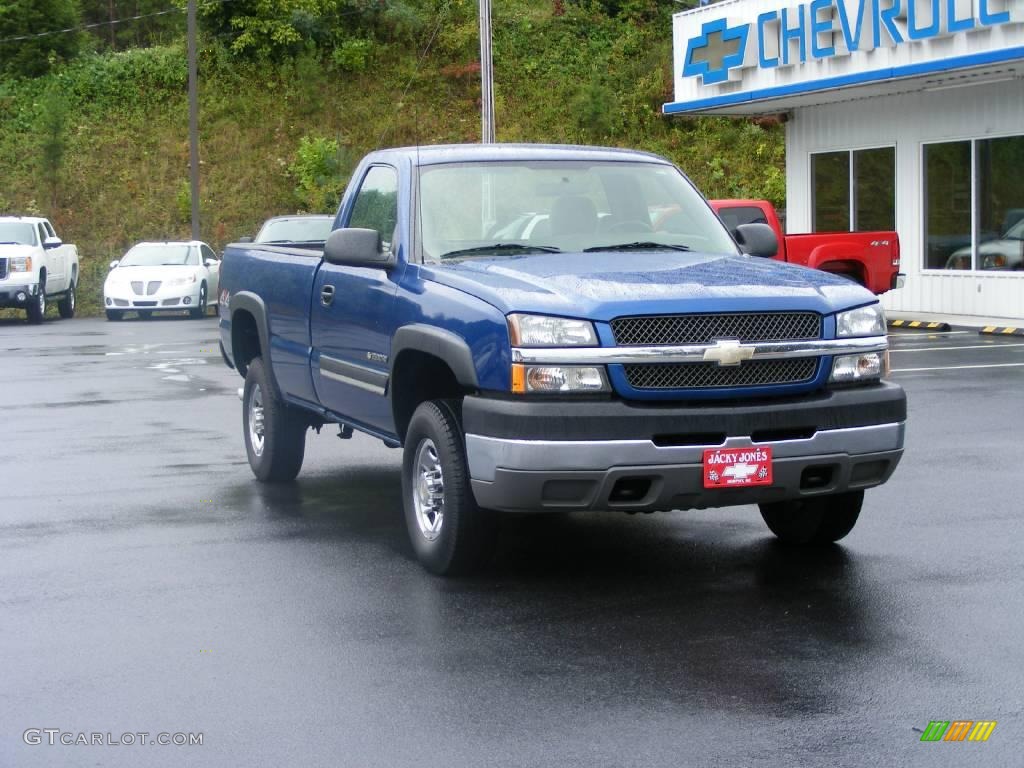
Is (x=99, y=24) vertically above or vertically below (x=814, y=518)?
above

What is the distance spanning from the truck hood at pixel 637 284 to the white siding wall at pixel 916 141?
55.6 feet

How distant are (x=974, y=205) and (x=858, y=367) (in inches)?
715

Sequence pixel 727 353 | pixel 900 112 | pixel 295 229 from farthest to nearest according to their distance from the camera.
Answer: pixel 295 229 → pixel 900 112 → pixel 727 353

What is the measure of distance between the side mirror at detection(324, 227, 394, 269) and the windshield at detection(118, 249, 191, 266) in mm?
24248

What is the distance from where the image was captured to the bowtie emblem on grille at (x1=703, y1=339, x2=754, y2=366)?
6.31 m

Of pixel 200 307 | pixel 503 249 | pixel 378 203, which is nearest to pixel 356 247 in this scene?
pixel 503 249

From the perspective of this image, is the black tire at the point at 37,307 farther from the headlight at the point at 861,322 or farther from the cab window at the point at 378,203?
the headlight at the point at 861,322

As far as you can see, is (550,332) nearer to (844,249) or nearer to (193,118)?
(844,249)

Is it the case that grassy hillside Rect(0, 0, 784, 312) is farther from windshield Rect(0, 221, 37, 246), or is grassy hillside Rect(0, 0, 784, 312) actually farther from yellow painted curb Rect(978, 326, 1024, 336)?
yellow painted curb Rect(978, 326, 1024, 336)

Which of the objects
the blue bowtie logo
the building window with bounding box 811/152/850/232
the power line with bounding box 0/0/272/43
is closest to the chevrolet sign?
the blue bowtie logo

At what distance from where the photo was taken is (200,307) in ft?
100

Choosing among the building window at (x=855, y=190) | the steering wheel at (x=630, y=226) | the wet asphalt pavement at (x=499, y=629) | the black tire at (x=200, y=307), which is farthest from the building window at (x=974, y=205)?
the steering wheel at (x=630, y=226)

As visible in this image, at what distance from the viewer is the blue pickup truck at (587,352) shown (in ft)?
20.5

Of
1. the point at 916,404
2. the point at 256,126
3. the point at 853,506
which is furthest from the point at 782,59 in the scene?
the point at 256,126
